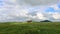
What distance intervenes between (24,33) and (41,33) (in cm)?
475

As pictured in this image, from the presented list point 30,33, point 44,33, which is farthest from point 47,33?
point 30,33

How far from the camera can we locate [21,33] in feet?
148

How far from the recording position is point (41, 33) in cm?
4644

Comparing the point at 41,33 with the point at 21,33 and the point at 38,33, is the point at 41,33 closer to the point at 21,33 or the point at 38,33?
the point at 38,33

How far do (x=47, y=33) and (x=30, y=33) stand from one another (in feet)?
15.1

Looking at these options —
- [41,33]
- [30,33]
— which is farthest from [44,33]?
[30,33]

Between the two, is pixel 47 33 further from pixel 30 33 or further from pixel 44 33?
pixel 30 33

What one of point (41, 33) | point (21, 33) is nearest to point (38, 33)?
point (41, 33)

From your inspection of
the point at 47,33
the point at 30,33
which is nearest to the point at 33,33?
the point at 30,33

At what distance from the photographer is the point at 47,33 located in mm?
45781

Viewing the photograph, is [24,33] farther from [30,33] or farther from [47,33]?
[47,33]

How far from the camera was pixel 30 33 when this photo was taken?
45.8 m

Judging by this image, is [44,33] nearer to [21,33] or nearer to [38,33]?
[38,33]

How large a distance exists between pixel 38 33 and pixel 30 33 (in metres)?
2.16
